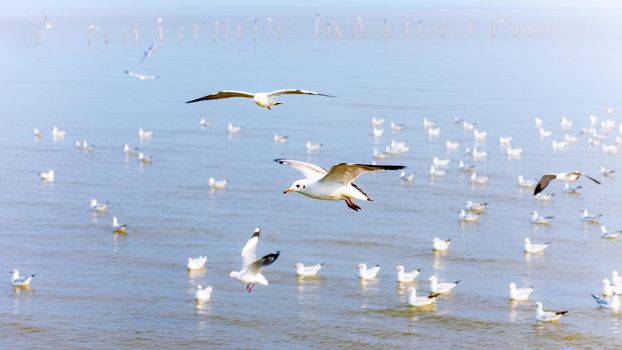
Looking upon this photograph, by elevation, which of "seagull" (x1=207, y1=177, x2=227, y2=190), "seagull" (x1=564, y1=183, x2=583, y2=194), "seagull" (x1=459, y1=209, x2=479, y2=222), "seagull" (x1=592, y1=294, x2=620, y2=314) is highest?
"seagull" (x1=207, y1=177, x2=227, y2=190)

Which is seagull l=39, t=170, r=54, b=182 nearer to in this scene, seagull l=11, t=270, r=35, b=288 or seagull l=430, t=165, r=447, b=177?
seagull l=11, t=270, r=35, b=288

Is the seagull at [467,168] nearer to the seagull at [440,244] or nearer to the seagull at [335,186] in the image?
the seagull at [440,244]

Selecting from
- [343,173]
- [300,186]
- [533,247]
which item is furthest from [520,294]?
[343,173]

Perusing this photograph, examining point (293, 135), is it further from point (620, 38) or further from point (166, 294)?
point (620, 38)

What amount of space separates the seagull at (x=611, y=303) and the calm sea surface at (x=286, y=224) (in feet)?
1.04

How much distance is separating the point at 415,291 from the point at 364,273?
2.39m

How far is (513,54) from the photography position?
145000mm

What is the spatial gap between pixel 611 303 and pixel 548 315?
98.5 inches

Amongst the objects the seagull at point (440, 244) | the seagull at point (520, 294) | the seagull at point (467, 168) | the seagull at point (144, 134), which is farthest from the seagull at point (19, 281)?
the seagull at point (144, 134)

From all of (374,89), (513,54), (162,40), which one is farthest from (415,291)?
(162,40)

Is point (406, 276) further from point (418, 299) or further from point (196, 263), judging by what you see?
point (196, 263)

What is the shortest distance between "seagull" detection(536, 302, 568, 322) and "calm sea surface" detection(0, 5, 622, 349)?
37 cm

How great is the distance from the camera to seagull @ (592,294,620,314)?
32.9m

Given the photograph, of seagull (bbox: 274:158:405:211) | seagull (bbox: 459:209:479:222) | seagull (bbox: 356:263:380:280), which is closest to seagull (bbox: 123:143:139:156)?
seagull (bbox: 459:209:479:222)
